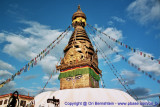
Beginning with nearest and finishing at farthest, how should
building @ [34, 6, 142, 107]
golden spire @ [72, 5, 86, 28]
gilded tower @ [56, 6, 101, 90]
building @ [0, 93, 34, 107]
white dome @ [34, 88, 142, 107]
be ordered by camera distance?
white dome @ [34, 88, 142, 107] < building @ [34, 6, 142, 107] < building @ [0, 93, 34, 107] < gilded tower @ [56, 6, 101, 90] < golden spire @ [72, 5, 86, 28]

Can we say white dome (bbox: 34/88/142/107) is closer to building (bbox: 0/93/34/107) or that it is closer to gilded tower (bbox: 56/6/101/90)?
building (bbox: 0/93/34/107)

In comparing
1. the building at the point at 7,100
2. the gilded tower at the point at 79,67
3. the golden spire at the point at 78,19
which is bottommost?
the building at the point at 7,100

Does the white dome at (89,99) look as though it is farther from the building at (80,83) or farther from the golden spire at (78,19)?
the golden spire at (78,19)

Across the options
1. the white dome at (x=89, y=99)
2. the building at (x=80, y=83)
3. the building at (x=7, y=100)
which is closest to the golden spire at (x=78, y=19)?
the building at (x=80, y=83)

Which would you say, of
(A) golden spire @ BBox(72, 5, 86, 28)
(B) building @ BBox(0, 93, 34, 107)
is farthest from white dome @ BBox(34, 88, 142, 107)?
(A) golden spire @ BBox(72, 5, 86, 28)

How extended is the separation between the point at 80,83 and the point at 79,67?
249 centimetres

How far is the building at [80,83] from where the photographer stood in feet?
34.4

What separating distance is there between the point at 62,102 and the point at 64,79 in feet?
31.3

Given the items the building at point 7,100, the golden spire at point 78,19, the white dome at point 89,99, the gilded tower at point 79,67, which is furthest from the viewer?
the golden spire at point 78,19

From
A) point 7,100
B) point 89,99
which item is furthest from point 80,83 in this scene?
point 7,100

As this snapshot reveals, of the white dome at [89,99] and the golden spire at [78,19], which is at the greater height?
the golden spire at [78,19]

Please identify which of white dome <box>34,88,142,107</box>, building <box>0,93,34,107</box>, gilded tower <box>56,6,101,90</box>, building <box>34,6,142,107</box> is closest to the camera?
white dome <box>34,88,142,107</box>

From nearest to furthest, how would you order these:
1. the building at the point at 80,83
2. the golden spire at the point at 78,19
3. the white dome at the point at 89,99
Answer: the white dome at the point at 89,99
the building at the point at 80,83
the golden spire at the point at 78,19

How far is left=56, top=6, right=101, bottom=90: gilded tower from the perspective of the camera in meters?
18.9
